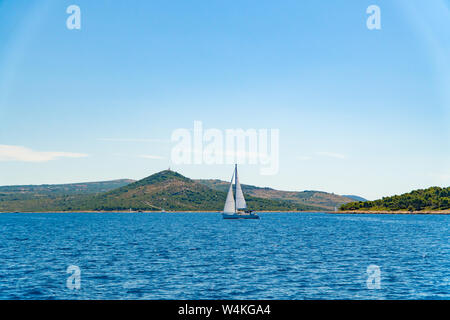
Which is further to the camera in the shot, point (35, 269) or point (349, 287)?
point (35, 269)

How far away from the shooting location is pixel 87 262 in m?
65.9

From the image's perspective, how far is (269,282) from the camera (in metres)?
47.5

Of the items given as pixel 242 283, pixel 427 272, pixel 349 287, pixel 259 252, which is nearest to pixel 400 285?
pixel 349 287
